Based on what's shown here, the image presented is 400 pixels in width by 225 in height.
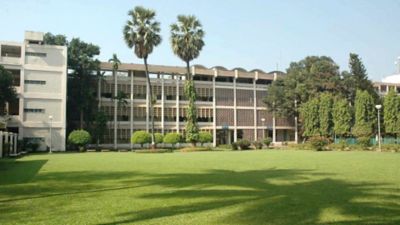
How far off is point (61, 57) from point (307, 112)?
35.5 m

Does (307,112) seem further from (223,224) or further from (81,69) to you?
(223,224)

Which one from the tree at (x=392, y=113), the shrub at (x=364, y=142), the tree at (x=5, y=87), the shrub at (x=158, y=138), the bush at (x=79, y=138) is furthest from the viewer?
the shrub at (x=158, y=138)

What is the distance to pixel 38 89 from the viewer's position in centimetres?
5353

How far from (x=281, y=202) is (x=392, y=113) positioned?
49702 millimetres

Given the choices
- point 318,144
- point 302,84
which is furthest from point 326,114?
point 318,144

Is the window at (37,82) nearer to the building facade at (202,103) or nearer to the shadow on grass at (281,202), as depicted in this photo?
the building facade at (202,103)

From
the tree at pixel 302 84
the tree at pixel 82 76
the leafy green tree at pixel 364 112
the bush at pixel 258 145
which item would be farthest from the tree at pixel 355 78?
the tree at pixel 82 76

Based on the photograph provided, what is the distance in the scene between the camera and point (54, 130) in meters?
54.2

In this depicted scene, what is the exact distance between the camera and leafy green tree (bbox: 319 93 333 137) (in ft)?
197

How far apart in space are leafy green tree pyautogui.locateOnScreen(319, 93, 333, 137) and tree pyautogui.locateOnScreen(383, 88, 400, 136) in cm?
772

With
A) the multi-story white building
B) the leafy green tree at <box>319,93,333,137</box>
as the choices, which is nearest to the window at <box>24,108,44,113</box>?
the multi-story white building

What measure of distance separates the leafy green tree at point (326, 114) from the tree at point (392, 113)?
772 centimetres

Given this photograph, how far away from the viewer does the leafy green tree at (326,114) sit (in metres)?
60.0

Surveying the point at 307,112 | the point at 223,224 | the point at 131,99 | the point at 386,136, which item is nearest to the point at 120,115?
the point at 131,99
